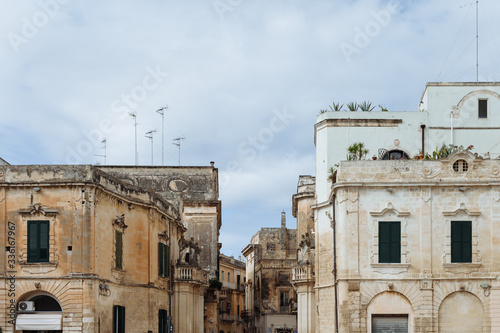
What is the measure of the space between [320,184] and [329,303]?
5916 mm

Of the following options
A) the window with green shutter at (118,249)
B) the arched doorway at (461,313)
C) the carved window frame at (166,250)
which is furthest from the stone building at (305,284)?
the window with green shutter at (118,249)

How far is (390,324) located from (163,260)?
13449 millimetres

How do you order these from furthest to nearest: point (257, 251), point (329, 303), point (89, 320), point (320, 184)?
point (257, 251)
point (320, 184)
point (329, 303)
point (89, 320)

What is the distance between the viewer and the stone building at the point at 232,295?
249 feet

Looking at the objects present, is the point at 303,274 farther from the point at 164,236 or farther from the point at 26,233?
the point at 26,233

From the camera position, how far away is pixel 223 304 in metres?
76.7

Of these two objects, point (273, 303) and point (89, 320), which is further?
point (273, 303)

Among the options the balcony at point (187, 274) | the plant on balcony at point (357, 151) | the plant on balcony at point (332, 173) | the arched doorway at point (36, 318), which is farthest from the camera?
the balcony at point (187, 274)

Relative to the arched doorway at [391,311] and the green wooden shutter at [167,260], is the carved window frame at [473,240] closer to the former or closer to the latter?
the arched doorway at [391,311]

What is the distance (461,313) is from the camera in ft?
109

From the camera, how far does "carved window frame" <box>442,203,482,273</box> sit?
3334 centimetres

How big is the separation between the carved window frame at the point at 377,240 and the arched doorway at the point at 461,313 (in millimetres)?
2289

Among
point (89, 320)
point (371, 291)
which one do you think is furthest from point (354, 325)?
point (89, 320)

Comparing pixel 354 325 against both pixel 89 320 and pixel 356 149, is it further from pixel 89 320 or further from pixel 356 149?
pixel 89 320
